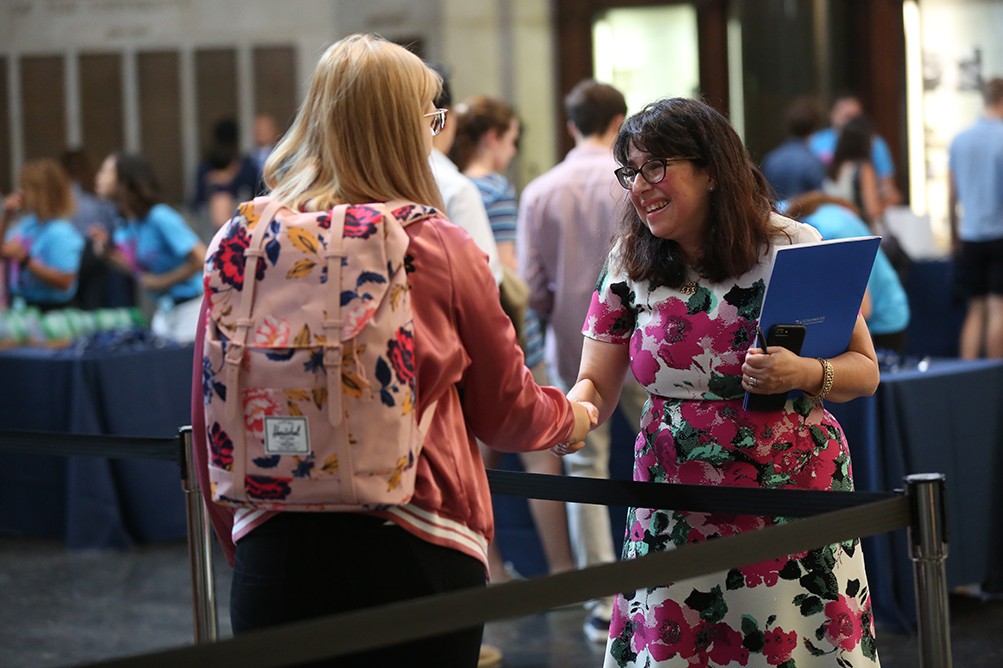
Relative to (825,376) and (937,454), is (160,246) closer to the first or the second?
(937,454)

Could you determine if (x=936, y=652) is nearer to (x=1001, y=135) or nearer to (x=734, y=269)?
(x=734, y=269)

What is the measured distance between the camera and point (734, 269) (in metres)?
2.67

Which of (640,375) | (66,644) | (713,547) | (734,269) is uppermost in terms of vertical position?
(734,269)

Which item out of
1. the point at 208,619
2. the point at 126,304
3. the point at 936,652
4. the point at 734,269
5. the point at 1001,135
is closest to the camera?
the point at 936,652

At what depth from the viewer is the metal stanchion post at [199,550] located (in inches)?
128

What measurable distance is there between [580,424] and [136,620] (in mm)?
3092

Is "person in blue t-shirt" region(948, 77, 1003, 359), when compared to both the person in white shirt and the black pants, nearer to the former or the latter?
the person in white shirt

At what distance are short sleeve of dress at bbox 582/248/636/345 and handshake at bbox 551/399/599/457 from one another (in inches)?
6.8

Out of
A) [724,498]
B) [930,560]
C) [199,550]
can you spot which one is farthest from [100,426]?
[930,560]

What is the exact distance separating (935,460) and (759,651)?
7.60 feet

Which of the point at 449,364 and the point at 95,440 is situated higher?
the point at 449,364

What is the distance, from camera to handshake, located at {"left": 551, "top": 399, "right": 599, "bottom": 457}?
2.60 meters

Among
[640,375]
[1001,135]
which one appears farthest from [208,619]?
[1001,135]

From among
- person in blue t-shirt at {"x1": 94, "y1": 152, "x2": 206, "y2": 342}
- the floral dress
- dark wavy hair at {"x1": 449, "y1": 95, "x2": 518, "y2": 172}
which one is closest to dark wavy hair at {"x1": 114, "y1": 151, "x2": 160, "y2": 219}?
person in blue t-shirt at {"x1": 94, "y1": 152, "x2": 206, "y2": 342}
